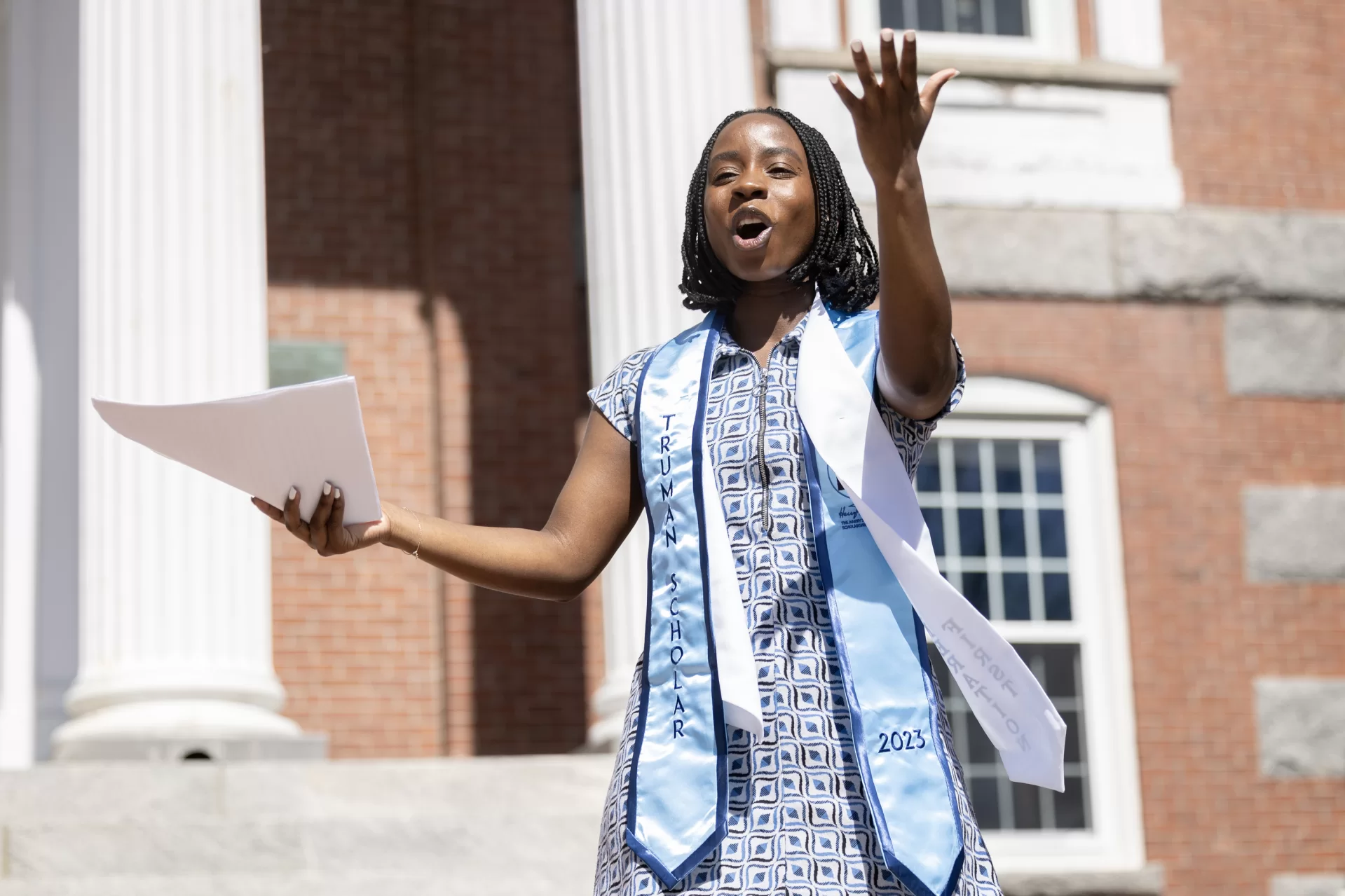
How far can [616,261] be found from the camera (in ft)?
27.6

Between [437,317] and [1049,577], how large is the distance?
3304mm

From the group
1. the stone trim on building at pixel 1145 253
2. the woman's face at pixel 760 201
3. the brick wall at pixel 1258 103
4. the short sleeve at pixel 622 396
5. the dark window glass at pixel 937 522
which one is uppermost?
the brick wall at pixel 1258 103

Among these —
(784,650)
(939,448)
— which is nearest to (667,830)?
(784,650)

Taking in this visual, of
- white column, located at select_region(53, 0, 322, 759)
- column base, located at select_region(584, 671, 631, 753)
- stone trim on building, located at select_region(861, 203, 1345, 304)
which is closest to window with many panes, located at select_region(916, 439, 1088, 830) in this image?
stone trim on building, located at select_region(861, 203, 1345, 304)

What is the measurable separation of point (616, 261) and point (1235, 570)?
11.4ft

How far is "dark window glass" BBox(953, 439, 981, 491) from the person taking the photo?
952 centimetres

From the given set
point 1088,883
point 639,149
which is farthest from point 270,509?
point 1088,883

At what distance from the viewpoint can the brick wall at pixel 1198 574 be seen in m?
9.33

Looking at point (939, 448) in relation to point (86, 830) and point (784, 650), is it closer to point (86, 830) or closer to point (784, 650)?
point (86, 830)

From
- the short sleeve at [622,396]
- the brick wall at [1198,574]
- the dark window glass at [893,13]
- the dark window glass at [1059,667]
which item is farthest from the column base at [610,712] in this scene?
the short sleeve at [622,396]

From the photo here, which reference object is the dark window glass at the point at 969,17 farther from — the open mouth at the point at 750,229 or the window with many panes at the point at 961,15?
the open mouth at the point at 750,229

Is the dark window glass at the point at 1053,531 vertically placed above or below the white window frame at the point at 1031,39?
below

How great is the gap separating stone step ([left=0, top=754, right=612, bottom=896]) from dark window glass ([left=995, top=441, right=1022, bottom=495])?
345 centimetres

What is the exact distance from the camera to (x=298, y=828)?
5984mm
